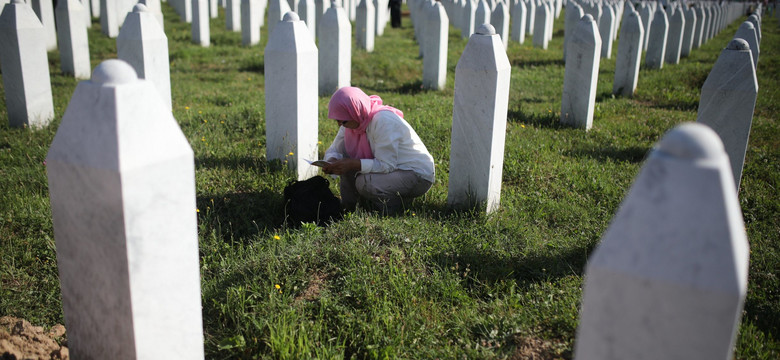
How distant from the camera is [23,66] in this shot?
6.20 meters

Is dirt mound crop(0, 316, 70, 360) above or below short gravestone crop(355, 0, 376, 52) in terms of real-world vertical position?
below

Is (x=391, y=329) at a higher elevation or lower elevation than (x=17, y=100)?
lower

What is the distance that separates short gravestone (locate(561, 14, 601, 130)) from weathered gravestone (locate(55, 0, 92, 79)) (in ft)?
24.2

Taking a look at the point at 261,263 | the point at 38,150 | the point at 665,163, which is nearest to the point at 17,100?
the point at 38,150

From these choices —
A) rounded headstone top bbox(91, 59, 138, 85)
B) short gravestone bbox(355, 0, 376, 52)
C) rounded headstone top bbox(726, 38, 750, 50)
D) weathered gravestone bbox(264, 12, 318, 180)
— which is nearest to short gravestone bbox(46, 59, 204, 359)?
rounded headstone top bbox(91, 59, 138, 85)

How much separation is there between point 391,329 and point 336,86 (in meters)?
5.94

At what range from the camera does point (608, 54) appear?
12977mm

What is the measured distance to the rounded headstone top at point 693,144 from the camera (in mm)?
1393

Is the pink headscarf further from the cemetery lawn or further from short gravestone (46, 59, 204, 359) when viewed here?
short gravestone (46, 59, 204, 359)

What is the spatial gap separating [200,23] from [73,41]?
3.42 metres

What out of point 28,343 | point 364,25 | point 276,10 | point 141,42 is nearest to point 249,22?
point 276,10

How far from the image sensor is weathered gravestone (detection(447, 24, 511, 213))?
4.00 metres

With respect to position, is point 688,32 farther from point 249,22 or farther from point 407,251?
point 407,251

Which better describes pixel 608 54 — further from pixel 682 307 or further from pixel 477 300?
pixel 682 307
